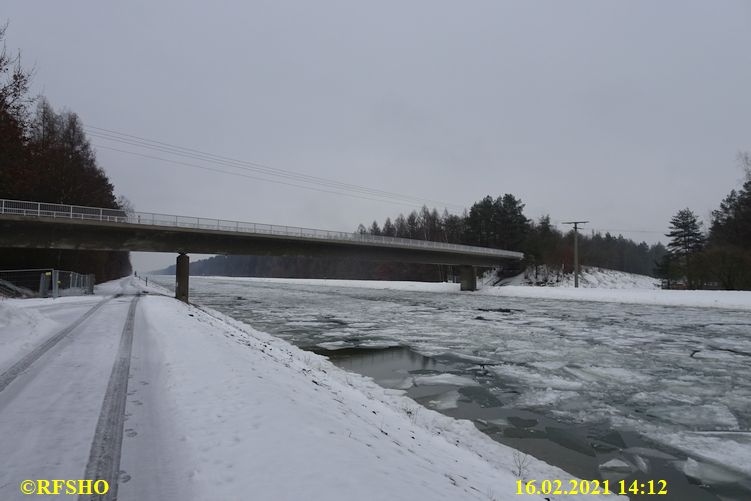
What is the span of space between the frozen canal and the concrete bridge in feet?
74.5

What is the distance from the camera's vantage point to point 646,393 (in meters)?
8.98

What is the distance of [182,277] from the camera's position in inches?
1481

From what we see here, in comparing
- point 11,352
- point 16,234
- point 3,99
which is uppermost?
point 3,99

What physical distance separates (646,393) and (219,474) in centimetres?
894

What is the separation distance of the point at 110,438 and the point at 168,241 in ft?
123

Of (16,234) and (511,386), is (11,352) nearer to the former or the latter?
(511,386)

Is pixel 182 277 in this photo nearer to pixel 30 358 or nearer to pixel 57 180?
pixel 57 180

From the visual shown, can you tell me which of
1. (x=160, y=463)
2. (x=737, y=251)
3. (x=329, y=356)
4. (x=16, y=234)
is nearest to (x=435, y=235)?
(x=737, y=251)

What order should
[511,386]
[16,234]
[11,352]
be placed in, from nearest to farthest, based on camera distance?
[11,352]
[511,386]
[16,234]

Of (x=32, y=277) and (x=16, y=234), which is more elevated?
(x=16, y=234)

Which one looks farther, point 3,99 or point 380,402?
point 3,99

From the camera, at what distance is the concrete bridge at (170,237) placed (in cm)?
3117

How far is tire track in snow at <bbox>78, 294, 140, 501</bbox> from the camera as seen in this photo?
12.2 feet

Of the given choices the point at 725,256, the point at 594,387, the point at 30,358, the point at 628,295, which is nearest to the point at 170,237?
the point at 30,358
